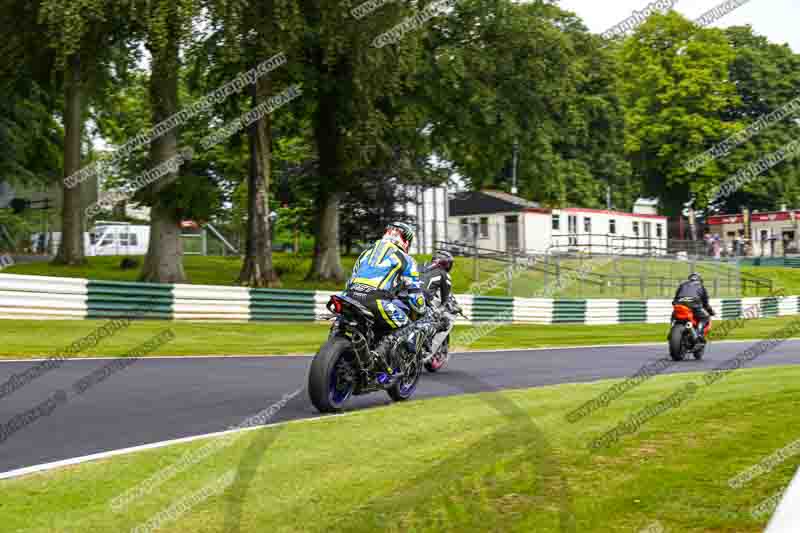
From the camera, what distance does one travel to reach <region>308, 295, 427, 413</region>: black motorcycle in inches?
340

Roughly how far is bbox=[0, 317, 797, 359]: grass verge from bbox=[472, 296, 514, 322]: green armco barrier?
951mm

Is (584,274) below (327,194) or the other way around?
below

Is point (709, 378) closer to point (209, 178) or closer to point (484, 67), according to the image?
point (209, 178)

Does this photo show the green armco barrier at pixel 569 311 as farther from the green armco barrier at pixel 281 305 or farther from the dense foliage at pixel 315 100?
the green armco barrier at pixel 281 305

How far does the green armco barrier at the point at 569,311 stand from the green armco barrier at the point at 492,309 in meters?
2.33

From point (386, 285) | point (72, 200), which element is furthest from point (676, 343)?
point (72, 200)

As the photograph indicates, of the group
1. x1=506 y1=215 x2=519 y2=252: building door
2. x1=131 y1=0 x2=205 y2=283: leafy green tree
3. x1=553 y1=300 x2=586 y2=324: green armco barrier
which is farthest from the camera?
x1=506 y1=215 x2=519 y2=252: building door

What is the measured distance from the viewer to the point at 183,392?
10227mm

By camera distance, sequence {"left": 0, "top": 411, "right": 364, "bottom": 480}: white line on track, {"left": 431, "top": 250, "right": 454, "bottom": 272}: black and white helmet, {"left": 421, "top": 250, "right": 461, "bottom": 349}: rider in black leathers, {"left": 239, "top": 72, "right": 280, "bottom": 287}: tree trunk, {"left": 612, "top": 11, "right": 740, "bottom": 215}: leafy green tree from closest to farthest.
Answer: {"left": 0, "top": 411, "right": 364, "bottom": 480}: white line on track
{"left": 421, "top": 250, "right": 461, "bottom": 349}: rider in black leathers
{"left": 431, "top": 250, "right": 454, "bottom": 272}: black and white helmet
{"left": 239, "top": 72, "right": 280, "bottom": 287}: tree trunk
{"left": 612, "top": 11, "right": 740, "bottom": 215}: leafy green tree

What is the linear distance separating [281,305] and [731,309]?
2255cm

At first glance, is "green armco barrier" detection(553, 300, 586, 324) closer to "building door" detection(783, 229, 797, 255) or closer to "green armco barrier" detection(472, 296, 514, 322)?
"green armco barrier" detection(472, 296, 514, 322)

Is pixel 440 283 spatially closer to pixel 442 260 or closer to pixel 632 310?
pixel 442 260

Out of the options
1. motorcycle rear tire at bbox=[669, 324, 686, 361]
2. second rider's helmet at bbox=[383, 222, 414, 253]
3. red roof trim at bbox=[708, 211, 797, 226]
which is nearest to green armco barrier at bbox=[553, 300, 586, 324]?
motorcycle rear tire at bbox=[669, 324, 686, 361]

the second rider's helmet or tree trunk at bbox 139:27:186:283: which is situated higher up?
tree trunk at bbox 139:27:186:283
